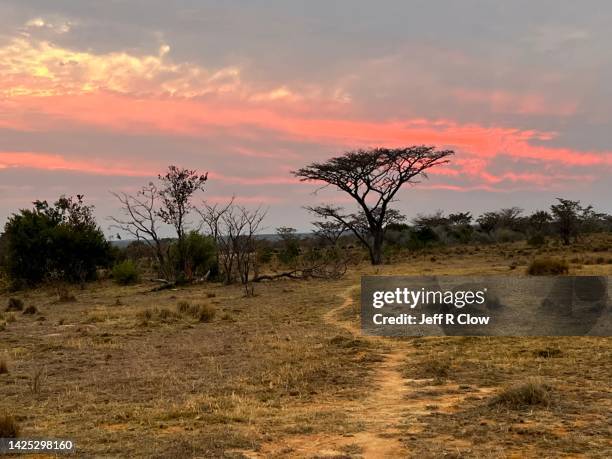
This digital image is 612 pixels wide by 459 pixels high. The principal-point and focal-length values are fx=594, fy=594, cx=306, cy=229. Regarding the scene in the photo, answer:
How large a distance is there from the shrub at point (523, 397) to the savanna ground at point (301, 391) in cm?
2

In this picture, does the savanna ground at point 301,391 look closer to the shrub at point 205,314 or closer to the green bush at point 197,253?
the shrub at point 205,314

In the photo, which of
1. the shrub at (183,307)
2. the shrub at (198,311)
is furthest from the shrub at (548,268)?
the shrub at (183,307)

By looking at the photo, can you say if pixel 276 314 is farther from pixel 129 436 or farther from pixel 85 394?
pixel 129 436

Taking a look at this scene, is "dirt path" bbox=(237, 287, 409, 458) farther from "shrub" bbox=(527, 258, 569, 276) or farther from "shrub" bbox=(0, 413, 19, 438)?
"shrub" bbox=(527, 258, 569, 276)

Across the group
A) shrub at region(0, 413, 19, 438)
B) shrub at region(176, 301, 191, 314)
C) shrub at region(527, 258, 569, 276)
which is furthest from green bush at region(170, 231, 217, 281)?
shrub at region(0, 413, 19, 438)

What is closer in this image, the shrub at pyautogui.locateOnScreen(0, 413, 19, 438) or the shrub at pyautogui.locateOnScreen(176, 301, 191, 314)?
the shrub at pyautogui.locateOnScreen(0, 413, 19, 438)

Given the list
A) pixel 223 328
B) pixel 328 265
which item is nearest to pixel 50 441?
pixel 223 328

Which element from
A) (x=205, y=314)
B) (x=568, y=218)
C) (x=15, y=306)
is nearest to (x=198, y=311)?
(x=205, y=314)

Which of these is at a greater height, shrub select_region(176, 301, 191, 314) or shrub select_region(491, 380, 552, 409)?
shrub select_region(491, 380, 552, 409)

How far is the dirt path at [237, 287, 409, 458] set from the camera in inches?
218

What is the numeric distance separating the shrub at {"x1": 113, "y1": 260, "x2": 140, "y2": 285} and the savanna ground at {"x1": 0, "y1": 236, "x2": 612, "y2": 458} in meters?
16.8

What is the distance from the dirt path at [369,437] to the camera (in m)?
5.55

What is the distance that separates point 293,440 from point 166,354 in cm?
625

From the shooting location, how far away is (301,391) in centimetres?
823
